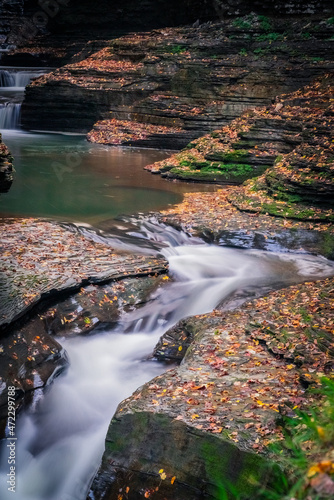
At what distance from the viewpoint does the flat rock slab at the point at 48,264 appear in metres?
6.32

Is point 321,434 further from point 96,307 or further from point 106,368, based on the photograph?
point 96,307

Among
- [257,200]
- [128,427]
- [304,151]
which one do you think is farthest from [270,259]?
[128,427]

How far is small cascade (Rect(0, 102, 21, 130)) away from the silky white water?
55.6ft

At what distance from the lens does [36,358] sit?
5742 mm

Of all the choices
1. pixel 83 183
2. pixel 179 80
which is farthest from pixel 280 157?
pixel 179 80

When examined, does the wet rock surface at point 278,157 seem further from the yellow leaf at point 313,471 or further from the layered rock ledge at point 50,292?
the yellow leaf at point 313,471

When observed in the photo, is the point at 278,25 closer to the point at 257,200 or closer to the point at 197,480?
the point at 257,200

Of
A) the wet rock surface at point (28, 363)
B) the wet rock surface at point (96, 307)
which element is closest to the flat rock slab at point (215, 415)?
the wet rock surface at point (28, 363)

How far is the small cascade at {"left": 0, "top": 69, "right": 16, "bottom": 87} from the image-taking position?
27.3 meters

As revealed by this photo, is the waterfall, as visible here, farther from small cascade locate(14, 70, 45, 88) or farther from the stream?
the stream

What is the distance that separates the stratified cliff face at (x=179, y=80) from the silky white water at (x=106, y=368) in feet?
39.9

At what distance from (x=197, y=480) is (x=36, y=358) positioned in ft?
9.00

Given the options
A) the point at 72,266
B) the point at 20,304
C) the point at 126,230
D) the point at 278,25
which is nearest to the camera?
the point at 20,304

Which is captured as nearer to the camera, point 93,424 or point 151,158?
point 93,424
